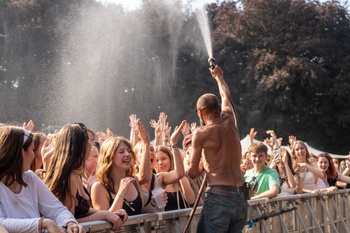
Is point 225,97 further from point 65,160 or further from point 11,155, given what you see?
point 11,155

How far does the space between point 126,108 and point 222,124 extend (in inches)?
1492

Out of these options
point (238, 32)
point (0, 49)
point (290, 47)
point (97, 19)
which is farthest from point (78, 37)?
point (290, 47)

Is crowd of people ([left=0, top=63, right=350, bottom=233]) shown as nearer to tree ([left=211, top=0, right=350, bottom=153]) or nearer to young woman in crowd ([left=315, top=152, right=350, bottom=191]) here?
young woman in crowd ([left=315, top=152, right=350, bottom=191])

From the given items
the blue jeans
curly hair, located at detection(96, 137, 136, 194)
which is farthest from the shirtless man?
curly hair, located at detection(96, 137, 136, 194)

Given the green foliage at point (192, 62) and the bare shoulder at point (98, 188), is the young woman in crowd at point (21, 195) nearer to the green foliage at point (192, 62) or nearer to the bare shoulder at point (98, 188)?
the bare shoulder at point (98, 188)

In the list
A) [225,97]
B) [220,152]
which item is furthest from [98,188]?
[225,97]

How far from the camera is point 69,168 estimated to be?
5.69m

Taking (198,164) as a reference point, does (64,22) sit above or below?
above

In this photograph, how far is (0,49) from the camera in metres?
46.2

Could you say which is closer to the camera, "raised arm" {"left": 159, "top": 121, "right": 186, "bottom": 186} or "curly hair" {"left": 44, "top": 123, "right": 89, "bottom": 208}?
"curly hair" {"left": 44, "top": 123, "right": 89, "bottom": 208}

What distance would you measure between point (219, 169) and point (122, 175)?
42.1 inches

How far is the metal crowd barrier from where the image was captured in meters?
6.53

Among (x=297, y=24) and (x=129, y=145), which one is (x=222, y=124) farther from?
(x=297, y=24)

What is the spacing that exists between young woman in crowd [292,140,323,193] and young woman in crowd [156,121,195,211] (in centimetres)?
454
